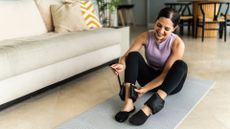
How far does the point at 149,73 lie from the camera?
200 cm

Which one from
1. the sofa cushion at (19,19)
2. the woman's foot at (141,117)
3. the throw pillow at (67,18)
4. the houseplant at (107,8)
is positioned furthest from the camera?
the houseplant at (107,8)

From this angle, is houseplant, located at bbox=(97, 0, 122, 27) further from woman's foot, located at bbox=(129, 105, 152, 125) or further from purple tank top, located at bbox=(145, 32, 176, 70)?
woman's foot, located at bbox=(129, 105, 152, 125)

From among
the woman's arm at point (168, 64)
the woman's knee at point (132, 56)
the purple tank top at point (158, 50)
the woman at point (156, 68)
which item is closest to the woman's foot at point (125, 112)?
the woman at point (156, 68)

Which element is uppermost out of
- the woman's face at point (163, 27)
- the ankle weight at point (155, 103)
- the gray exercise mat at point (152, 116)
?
the woman's face at point (163, 27)

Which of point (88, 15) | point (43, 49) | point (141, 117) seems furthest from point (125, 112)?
point (88, 15)

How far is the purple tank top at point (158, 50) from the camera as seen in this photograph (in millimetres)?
1910

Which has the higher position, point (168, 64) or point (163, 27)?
point (163, 27)

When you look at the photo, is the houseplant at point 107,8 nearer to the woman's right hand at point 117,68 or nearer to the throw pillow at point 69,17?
the throw pillow at point 69,17

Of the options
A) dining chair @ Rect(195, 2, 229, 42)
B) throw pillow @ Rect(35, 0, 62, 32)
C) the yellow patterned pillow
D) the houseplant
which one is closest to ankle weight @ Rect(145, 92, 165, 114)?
the yellow patterned pillow

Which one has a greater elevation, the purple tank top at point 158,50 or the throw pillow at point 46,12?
the throw pillow at point 46,12

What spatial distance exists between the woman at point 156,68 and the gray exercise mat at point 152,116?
0.08 metres

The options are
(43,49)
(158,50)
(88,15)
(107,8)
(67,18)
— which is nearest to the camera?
(158,50)

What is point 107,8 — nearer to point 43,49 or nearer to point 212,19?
point 43,49

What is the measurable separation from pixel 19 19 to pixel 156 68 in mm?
1549
